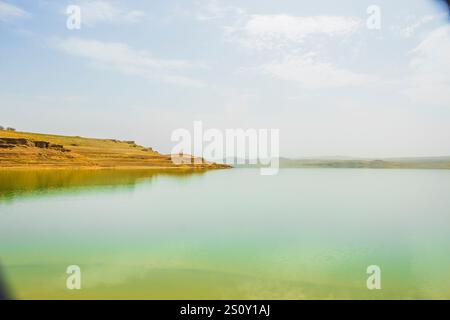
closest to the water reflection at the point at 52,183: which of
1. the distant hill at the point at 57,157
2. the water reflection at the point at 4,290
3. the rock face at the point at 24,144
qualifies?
the water reflection at the point at 4,290

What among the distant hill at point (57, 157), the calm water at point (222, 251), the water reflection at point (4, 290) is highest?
the distant hill at point (57, 157)

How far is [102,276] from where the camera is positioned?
2.68m

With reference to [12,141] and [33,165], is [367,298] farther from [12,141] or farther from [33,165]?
[12,141]

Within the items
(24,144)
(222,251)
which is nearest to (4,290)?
(222,251)

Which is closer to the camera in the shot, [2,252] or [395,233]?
[2,252]

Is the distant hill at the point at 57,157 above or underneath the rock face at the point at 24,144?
underneath

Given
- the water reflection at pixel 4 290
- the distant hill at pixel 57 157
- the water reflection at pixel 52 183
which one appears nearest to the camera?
the water reflection at pixel 4 290

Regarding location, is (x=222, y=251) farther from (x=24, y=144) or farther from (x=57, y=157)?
(x=24, y=144)

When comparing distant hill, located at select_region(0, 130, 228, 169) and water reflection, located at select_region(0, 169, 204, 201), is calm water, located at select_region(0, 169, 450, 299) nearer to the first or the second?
water reflection, located at select_region(0, 169, 204, 201)

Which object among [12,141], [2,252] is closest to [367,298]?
[2,252]

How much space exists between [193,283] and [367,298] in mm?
1363

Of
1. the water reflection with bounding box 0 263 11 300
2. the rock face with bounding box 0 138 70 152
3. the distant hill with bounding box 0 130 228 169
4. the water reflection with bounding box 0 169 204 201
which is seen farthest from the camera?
the rock face with bounding box 0 138 70 152

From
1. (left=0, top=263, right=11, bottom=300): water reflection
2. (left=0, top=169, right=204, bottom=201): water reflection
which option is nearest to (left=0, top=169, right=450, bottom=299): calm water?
(left=0, top=263, right=11, bottom=300): water reflection

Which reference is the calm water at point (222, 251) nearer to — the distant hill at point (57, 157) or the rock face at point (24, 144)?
the distant hill at point (57, 157)
